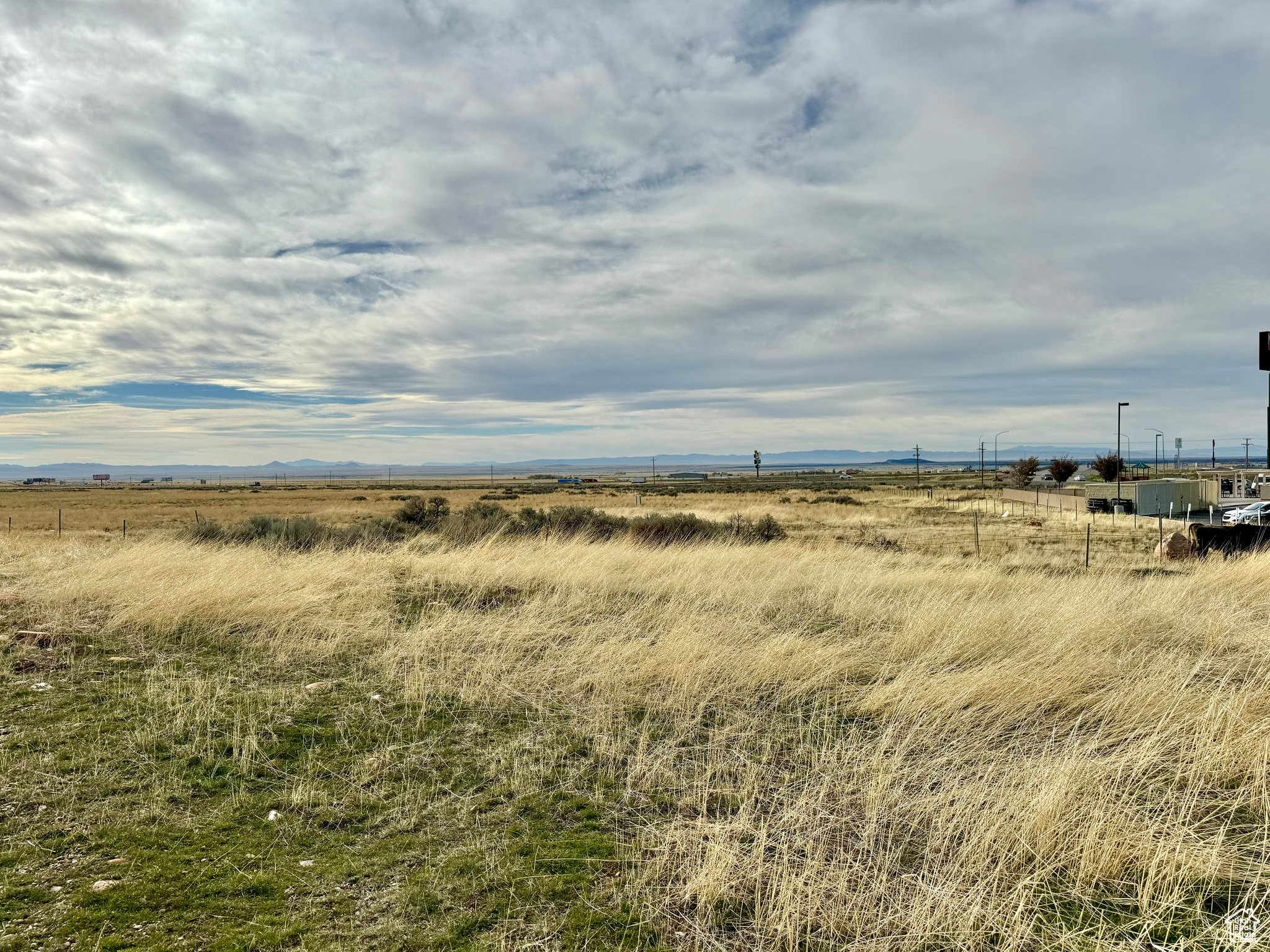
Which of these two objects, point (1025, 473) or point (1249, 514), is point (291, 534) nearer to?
point (1249, 514)

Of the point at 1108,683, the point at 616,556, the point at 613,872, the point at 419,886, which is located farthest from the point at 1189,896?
the point at 616,556

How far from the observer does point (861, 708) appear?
22.3ft

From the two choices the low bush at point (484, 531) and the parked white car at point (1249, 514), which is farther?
the parked white car at point (1249, 514)

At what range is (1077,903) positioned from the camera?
384cm

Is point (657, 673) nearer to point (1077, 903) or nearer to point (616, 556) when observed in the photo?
point (1077, 903)

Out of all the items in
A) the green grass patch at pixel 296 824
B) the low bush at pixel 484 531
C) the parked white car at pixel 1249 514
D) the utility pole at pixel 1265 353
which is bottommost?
the parked white car at pixel 1249 514

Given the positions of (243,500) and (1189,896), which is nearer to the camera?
(1189,896)

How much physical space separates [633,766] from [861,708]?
2.47 meters

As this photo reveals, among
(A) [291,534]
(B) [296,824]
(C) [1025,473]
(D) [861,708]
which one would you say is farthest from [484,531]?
(C) [1025,473]

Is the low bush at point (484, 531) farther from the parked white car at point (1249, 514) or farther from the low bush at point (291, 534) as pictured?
the parked white car at point (1249, 514)

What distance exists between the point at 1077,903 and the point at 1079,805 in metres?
0.81

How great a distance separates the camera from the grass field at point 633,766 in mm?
3742

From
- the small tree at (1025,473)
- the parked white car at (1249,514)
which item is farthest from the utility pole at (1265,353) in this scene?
the small tree at (1025,473)

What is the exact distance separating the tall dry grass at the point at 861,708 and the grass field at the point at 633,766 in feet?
0.12
